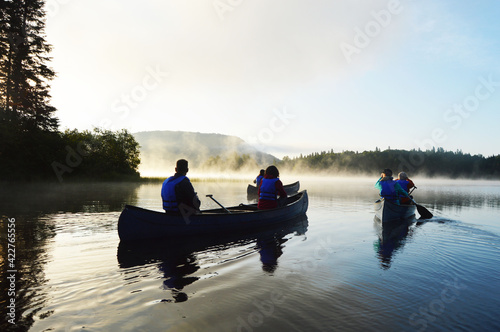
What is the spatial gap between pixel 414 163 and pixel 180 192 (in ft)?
485

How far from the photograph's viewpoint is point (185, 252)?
795cm

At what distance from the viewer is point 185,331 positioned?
12.8ft

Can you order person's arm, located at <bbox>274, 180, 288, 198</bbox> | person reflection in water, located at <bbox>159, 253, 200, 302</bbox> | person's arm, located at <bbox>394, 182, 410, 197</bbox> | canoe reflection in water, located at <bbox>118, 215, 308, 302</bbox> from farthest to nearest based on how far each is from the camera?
person's arm, located at <bbox>394, 182, 410, 197</bbox> → person's arm, located at <bbox>274, 180, 288, 198</bbox> → canoe reflection in water, located at <bbox>118, 215, 308, 302</bbox> → person reflection in water, located at <bbox>159, 253, 200, 302</bbox>

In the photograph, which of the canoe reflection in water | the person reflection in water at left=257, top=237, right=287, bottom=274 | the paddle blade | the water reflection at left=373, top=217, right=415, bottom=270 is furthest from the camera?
the paddle blade

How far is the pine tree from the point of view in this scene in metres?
29.9

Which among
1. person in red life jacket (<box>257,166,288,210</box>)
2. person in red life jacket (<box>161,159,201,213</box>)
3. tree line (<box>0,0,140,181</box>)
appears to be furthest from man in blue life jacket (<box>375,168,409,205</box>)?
tree line (<box>0,0,140,181</box>)

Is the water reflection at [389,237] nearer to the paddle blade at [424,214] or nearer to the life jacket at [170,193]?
the paddle blade at [424,214]

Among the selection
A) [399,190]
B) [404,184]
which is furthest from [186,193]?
[404,184]

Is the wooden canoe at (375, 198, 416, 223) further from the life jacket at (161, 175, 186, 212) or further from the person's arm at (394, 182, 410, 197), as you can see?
the life jacket at (161, 175, 186, 212)

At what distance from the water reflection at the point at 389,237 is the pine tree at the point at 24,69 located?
35032 millimetres

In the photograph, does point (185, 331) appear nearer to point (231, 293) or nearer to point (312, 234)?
point (231, 293)

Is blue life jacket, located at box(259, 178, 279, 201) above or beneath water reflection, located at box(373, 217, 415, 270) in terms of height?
above

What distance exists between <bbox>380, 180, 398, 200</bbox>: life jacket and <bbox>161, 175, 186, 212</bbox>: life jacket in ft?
31.9

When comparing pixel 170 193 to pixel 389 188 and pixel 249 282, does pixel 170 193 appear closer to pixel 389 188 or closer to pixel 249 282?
pixel 249 282
